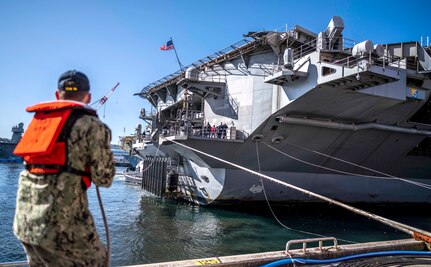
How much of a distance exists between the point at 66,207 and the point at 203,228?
1053cm

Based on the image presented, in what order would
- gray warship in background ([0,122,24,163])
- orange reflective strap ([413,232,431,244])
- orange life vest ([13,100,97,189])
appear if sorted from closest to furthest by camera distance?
orange life vest ([13,100,97,189])
orange reflective strap ([413,232,431,244])
gray warship in background ([0,122,24,163])

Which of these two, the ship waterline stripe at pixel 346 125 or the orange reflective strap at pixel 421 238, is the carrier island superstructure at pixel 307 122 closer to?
the ship waterline stripe at pixel 346 125

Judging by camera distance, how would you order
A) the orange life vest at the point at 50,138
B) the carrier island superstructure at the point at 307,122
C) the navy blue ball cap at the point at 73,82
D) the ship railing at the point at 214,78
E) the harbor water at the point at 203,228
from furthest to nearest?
the ship railing at the point at 214,78 < the carrier island superstructure at the point at 307,122 < the harbor water at the point at 203,228 < the navy blue ball cap at the point at 73,82 < the orange life vest at the point at 50,138

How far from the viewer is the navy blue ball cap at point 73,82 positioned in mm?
1990

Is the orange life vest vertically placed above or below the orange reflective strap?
above

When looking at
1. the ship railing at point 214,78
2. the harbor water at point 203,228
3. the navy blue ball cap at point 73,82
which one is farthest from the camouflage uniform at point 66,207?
the ship railing at point 214,78

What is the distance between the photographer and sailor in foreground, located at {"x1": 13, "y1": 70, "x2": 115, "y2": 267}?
1.79 metres

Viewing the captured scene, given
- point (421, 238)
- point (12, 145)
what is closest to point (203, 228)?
point (421, 238)

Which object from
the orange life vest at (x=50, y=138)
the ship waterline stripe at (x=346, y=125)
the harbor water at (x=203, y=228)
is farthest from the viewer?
the ship waterline stripe at (x=346, y=125)

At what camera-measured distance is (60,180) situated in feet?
5.93

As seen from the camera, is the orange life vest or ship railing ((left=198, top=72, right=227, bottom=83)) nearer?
the orange life vest

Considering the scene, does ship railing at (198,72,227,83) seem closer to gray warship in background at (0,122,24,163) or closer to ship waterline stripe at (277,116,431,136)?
ship waterline stripe at (277,116,431,136)

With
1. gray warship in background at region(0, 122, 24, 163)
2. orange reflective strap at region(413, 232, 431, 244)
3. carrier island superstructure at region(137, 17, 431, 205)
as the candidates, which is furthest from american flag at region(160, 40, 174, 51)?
gray warship in background at region(0, 122, 24, 163)

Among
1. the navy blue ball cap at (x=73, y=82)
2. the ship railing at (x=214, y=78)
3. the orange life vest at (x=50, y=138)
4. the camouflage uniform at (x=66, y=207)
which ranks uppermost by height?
the ship railing at (x=214, y=78)
